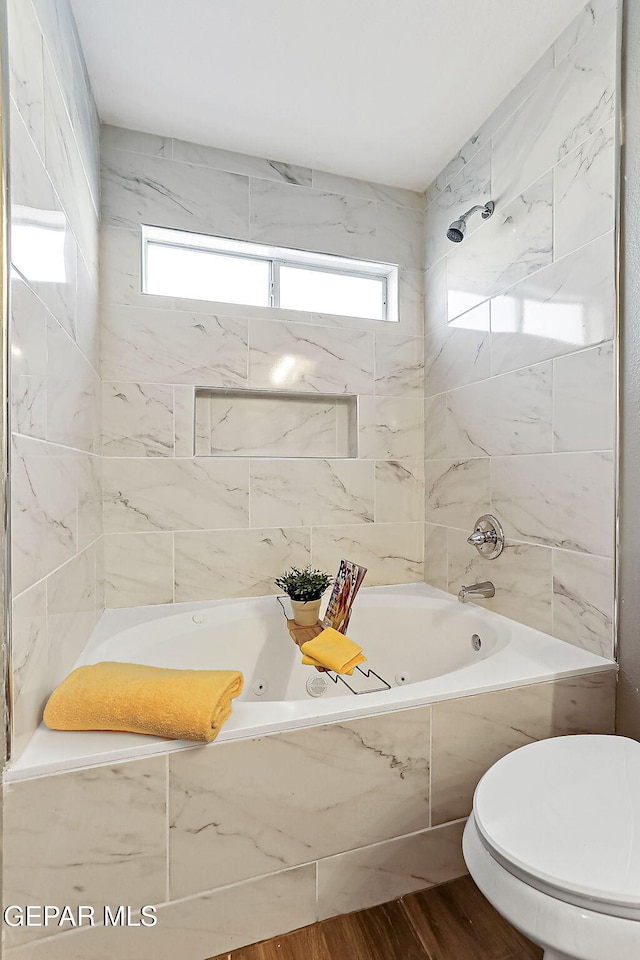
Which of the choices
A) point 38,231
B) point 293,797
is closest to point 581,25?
point 38,231

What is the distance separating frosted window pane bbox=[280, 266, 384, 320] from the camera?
224 cm

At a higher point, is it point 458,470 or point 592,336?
point 592,336

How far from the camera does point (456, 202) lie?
2086 mm

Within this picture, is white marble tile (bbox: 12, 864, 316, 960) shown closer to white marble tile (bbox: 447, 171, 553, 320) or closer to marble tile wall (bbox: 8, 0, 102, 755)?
marble tile wall (bbox: 8, 0, 102, 755)

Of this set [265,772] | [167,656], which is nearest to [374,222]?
[167,656]

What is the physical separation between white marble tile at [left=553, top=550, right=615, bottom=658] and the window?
1440 mm

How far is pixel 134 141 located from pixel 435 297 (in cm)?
144

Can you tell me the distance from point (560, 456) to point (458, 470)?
57 cm

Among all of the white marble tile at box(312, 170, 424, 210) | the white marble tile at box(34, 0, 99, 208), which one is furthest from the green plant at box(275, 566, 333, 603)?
the white marble tile at box(312, 170, 424, 210)

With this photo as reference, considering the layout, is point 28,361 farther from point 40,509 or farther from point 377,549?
point 377,549

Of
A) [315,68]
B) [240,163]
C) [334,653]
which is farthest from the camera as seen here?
[240,163]

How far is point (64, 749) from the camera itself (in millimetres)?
985

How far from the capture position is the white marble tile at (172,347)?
1926 mm

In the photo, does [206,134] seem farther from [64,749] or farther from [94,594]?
[64,749]
